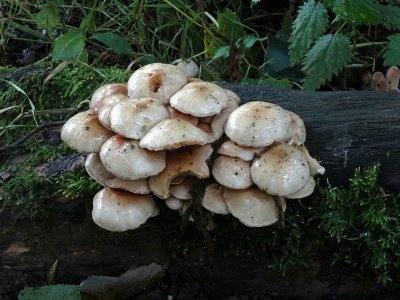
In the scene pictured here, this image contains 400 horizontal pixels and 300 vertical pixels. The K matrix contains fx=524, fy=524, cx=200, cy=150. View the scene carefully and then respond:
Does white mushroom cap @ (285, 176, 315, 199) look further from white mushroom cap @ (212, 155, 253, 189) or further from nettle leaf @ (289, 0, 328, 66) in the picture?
nettle leaf @ (289, 0, 328, 66)

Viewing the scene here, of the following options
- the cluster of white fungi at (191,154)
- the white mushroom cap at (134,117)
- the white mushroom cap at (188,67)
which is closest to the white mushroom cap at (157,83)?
the cluster of white fungi at (191,154)

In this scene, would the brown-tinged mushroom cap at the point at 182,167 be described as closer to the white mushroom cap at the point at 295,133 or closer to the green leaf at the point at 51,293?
the white mushroom cap at the point at 295,133

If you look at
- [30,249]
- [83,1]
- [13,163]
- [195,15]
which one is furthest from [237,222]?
[83,1]

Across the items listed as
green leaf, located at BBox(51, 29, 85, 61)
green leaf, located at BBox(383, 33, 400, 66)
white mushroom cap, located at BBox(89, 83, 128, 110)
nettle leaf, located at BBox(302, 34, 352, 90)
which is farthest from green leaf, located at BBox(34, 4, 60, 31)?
green leaf, located at BBox(383, 33, 400, 66)

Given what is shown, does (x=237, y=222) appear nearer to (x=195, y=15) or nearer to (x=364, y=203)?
(x=364, y=203)

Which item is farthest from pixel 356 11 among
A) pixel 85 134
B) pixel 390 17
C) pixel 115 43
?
pixel 115 43

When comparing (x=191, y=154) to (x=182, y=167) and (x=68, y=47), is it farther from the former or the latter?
(x=68, y=47)
